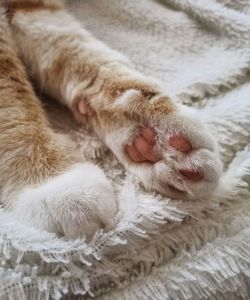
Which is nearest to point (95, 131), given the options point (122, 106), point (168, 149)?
point (122, 106)

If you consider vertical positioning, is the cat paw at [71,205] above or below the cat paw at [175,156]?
below

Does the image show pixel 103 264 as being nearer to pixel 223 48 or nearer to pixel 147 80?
pixel 147 80

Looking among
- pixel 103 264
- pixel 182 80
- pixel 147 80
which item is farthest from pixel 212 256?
pixel 182 80

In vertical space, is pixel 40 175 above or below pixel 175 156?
below

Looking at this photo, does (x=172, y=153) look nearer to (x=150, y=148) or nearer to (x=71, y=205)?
(x=150, y=148)

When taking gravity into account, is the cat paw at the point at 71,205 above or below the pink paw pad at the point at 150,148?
below
